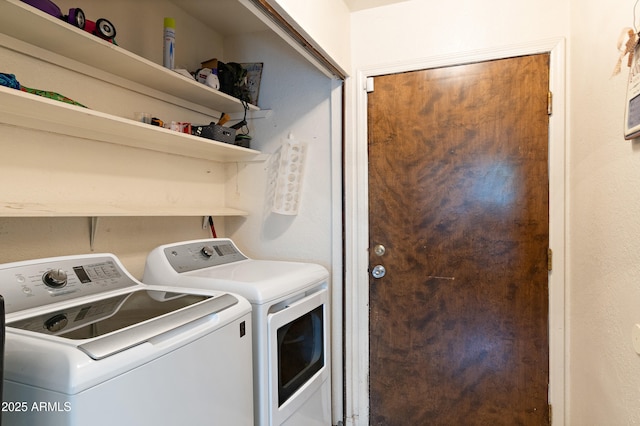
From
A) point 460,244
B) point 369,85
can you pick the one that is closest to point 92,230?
point 369,85

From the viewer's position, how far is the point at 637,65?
1061 mm

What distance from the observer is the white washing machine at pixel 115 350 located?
74cm

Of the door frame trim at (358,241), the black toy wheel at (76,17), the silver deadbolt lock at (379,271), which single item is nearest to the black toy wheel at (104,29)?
the black toy wheel at (76,17)

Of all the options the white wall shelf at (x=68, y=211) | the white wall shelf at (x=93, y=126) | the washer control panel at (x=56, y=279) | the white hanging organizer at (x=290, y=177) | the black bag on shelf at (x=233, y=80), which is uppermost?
the black bag on shelf at (x=233, y=80)

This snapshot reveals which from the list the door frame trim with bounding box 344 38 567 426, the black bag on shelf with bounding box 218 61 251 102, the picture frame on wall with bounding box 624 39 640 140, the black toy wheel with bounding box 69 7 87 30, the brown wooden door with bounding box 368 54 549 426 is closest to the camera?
the picture frame on wall with bounding box 624 39 640 140

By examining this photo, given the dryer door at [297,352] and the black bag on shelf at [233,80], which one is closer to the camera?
the dryer door at [297,352]

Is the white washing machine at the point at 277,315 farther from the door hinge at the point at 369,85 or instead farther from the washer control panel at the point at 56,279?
the door hinge at the point at 369,85

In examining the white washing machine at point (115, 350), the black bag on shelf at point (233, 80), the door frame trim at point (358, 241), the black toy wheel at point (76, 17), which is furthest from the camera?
the black bag on shelf at point (233, 80)

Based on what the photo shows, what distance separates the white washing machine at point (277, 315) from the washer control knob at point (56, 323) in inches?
20.2

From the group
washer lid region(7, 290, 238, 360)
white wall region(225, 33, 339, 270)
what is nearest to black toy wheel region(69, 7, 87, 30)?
washer lid region(7, 290, 238, 360)

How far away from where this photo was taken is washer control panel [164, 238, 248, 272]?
163cm

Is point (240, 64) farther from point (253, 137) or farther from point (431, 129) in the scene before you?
point (431, 129)

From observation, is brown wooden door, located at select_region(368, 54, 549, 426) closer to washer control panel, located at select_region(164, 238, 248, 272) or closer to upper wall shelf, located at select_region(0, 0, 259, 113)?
washer control panel, located at select_region(164, 238, 248, 272)

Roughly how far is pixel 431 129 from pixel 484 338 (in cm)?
A: 111
